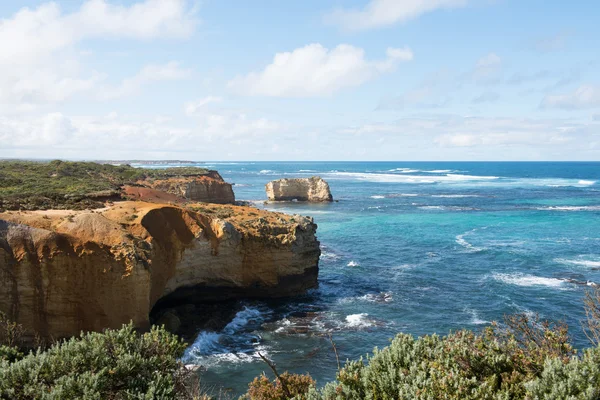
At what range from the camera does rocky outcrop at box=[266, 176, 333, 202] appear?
97875mm

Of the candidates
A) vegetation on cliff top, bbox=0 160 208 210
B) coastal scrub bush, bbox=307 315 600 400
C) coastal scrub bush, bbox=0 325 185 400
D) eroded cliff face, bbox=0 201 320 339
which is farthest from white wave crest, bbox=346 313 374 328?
vegetation on cliff top, bbox=0 160 208 210

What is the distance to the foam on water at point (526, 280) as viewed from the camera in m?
37.2

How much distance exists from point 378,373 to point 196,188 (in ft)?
193

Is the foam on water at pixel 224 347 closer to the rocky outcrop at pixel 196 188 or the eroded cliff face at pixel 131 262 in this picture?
the eroded cliff face at pixel 131 262

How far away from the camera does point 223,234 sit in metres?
32.1

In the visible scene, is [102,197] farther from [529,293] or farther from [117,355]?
[529,293]

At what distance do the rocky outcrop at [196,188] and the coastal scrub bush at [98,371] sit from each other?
160ft

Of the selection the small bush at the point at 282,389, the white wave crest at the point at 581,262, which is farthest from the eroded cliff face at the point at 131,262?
the white wave crest at the point at 581,262

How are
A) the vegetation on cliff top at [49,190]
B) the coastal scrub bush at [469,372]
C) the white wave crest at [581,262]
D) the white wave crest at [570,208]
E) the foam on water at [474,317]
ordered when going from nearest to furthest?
the coastal scrub bush at [469,372]
the foam on water at [474,317]
the vegetation on cliff top at [49,190]
the white wave crest at [581,262]
the white wave crest at [570,208]

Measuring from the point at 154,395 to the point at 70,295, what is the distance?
14734mm

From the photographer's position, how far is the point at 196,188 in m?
68.1

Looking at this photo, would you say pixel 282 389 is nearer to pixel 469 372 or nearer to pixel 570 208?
pixel 469 372

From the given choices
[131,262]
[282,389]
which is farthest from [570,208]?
[282,389]

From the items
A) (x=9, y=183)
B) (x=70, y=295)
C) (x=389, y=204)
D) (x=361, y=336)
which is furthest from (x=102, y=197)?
(x=389, y=204)
